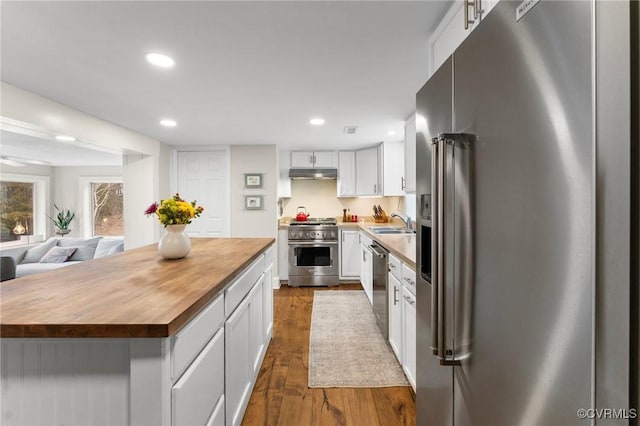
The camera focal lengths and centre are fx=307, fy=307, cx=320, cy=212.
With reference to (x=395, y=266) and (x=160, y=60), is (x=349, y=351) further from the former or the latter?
(x=160, y=60)

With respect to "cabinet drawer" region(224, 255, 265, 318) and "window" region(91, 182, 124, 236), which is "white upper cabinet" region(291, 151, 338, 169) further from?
"window" region(91, 182, 124, 236)

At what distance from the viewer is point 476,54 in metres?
0.86

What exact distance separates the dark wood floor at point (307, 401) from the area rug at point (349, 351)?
7 centimetres

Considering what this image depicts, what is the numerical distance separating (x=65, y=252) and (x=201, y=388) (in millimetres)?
5270

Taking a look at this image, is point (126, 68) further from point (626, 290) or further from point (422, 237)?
point (626, 290)

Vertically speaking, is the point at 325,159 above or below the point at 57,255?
above

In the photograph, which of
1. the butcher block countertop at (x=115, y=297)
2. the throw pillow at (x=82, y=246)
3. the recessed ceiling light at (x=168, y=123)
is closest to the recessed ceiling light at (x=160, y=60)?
the butcher block countertop at (x=115, y=297)

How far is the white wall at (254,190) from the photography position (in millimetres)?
4922

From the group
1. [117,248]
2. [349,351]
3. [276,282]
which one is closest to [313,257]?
[276,282]

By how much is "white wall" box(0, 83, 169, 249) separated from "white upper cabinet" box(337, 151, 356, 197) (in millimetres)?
2817

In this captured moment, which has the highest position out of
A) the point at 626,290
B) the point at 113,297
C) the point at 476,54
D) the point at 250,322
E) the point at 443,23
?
the point at 443,23

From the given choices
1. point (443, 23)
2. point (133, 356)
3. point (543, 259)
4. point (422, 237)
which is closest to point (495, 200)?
point (543, 259)

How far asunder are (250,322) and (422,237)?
4.10ft

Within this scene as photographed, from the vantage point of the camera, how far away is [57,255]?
4875mm
